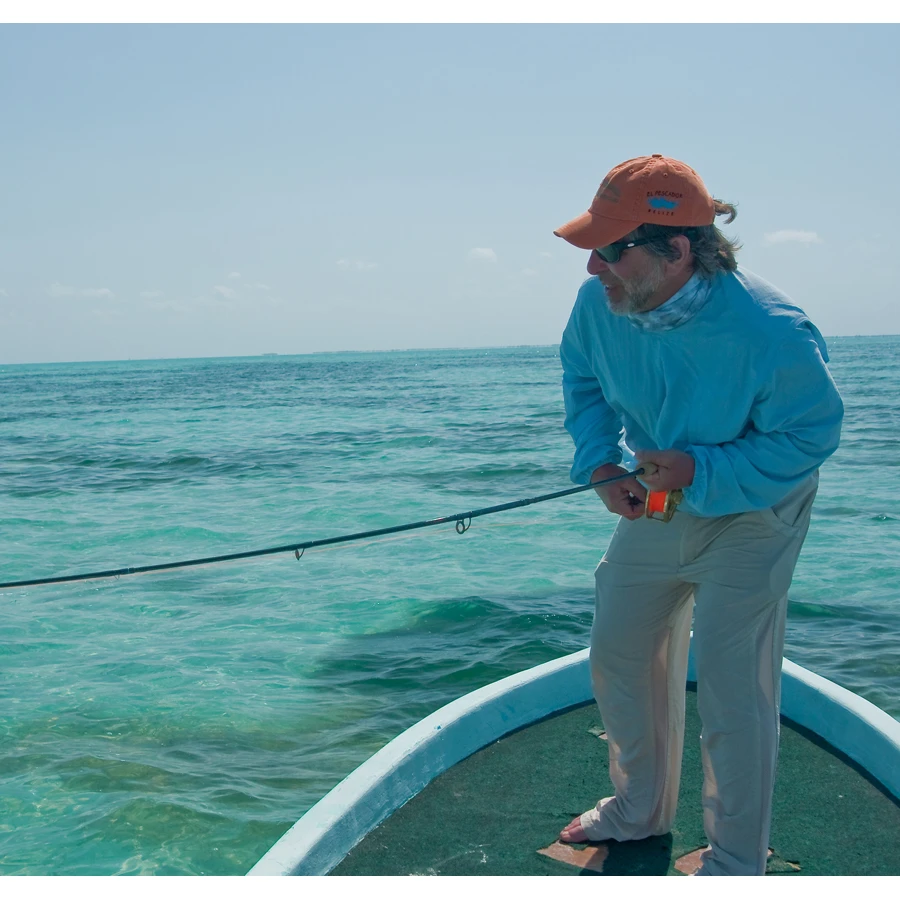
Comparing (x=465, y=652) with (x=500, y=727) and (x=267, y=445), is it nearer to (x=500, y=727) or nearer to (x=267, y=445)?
(x=500, y=727)

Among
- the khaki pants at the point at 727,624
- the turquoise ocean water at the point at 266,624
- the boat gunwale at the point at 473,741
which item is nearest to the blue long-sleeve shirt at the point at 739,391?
the khaki pants at the point at 727,624

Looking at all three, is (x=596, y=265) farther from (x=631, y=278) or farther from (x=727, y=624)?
(x=727, y=624)

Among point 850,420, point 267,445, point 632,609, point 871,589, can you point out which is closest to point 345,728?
point 632,609

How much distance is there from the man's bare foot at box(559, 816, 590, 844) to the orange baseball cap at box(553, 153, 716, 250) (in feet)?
5.69

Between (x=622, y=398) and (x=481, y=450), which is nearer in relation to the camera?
(x=622, y=398)

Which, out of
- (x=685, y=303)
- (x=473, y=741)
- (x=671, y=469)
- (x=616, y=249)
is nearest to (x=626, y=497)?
(x=671, y=469)

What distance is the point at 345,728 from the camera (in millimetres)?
5836

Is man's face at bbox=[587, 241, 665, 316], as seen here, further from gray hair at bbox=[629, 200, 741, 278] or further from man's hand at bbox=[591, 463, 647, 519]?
man's hand at bbox=[591, 463, 647, 519]

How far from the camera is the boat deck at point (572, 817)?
9.34 feet

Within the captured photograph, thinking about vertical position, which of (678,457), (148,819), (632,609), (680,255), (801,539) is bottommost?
(148,819)

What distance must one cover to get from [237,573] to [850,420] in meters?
17.6

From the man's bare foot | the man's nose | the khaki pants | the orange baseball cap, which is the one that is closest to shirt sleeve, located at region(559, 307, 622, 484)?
the khaki pants

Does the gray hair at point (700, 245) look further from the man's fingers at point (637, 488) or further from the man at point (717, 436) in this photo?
the man's fingers at point (637, 488)

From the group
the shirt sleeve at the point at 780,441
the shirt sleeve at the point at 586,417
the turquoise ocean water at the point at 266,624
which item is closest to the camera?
the shirt sleeve at the point at 780,441
